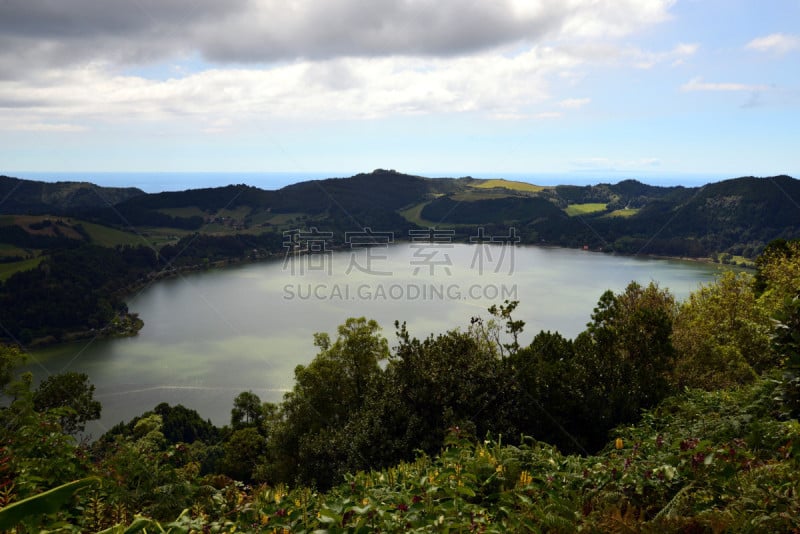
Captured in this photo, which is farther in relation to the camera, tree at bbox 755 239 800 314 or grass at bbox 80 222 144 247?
grass at bbox 80 222 144 247

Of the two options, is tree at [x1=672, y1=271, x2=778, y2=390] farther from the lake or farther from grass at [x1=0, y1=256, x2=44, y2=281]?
grass at [x1=0, y1=256, x2=44, y2=281]

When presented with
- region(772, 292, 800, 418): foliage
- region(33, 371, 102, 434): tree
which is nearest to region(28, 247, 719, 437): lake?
region(33, 371, 102, 434): tree

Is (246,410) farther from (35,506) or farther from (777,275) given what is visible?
(35,506)

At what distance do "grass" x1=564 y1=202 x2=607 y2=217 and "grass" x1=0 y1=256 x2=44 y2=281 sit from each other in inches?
6354

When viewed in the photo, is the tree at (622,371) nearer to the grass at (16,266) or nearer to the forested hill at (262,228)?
the forested hill at (262,228)

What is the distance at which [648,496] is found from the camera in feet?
10.8

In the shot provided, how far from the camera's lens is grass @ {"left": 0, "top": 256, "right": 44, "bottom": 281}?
89.9 meters

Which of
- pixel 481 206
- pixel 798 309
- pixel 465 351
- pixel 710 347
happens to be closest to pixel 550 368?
pixel 465 351

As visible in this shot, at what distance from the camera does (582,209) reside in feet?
618

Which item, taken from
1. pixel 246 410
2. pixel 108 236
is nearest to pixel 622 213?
pixel 108 236

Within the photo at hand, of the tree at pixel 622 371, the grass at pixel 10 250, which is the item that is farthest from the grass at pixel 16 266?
the tree at pixel 622 371

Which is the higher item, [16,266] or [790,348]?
[790,348]

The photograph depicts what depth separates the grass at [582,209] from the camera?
→ 18202 cm

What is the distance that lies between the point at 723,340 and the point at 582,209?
184187 mm
